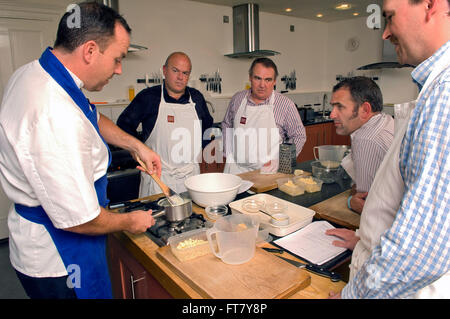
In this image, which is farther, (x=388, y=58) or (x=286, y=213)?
(x=388, y=58)

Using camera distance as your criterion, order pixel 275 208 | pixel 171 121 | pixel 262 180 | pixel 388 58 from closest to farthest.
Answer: pixel 275 208 < pixel 262 180 < pixel 171 121 < pixel 388 58

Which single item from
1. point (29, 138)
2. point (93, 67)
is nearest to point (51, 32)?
point (93, 67)

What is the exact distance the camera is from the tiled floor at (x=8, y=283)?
2.26 metres

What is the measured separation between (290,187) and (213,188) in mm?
429

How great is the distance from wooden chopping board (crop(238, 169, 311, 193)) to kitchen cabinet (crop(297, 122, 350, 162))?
106 inches

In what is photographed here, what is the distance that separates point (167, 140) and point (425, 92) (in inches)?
83.2

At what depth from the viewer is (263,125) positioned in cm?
262

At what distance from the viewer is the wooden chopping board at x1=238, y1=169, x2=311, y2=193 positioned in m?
1.74

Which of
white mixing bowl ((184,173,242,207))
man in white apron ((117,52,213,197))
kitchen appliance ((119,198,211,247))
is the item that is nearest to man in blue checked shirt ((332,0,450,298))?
kitchen appliance ((119,198,211,247))

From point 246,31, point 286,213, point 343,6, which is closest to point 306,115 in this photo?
point 246,31

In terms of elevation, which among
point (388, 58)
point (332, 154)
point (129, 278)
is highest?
point (388, 58)

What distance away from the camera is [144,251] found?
114 centimetres

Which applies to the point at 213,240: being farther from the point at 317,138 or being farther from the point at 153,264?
the point at 317,138

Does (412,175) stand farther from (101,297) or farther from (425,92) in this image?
(101,297)
